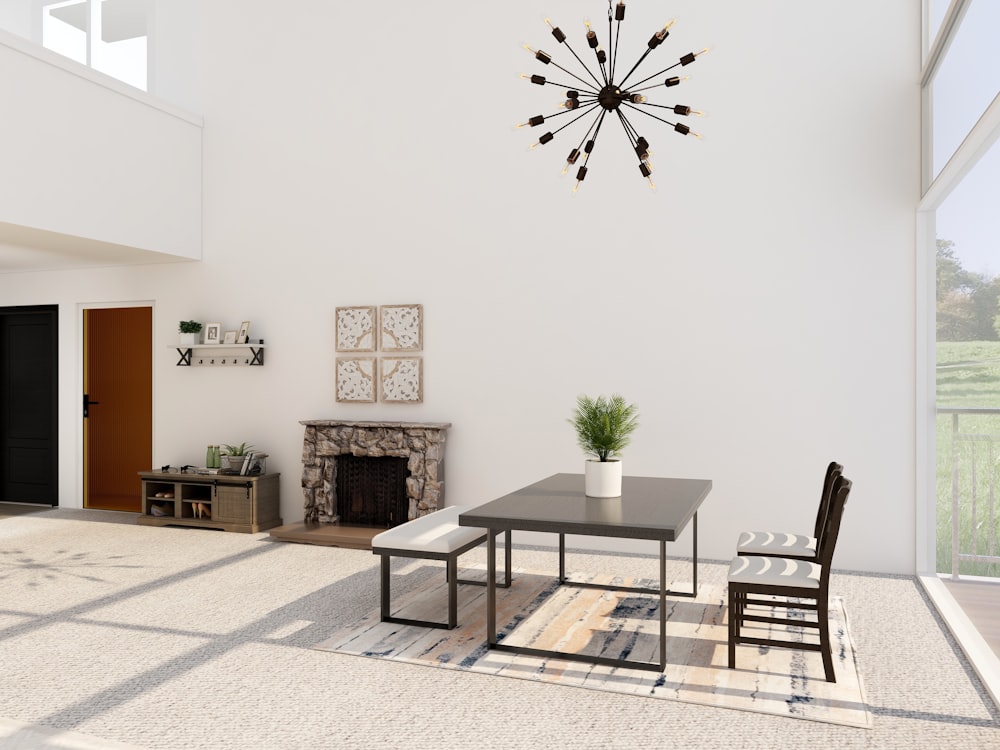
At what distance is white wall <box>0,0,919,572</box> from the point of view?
5105 millimetres

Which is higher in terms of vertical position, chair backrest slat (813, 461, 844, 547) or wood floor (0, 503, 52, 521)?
chair backrest slat (813, 461, 844, 547)

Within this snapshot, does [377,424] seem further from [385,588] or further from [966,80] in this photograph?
[966,80]

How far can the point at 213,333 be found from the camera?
6.84 m

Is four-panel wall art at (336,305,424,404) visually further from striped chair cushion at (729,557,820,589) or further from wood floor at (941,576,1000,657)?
wood floor at (941,576,1000,657)

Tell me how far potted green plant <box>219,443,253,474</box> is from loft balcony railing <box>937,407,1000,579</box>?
5.22m

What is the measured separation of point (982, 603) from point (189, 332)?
615 cm

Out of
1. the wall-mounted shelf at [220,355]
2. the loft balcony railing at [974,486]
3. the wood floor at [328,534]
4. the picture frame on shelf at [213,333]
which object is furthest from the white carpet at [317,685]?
the picture frame on shelf at [213,333]

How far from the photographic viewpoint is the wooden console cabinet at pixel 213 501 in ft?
20.8

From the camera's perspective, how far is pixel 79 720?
287cm

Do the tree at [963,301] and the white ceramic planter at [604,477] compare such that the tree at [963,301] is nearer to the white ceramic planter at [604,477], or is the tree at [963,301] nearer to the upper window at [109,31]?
the white ceramic planter at [604,477]

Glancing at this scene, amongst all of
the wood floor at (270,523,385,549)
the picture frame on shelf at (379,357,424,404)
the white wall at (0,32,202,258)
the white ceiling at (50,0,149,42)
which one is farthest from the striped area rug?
the white ceiling at (50,0,149,42)

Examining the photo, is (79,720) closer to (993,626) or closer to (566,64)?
(993,626)

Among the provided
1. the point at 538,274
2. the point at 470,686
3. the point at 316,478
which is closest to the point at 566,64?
the point at 538,274

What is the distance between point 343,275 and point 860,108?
3981 millimetres
